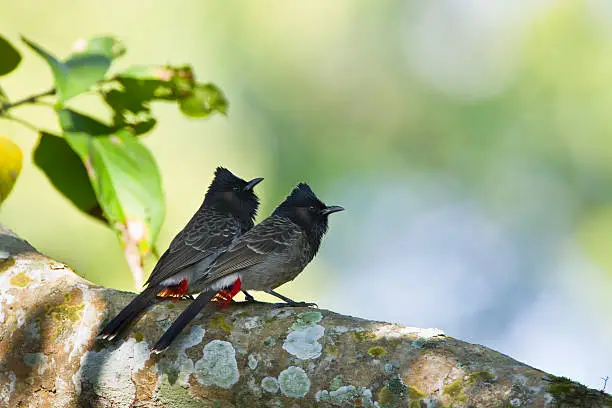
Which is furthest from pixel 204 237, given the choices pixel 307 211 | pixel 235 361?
pixel 235 361

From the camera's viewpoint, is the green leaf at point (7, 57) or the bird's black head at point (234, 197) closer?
the green leaf at point (7, 57)

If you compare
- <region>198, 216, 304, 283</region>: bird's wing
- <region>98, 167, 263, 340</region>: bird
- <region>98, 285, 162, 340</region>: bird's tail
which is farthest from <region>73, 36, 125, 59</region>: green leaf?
<region>98, 285, 162, 340</region>: bird's tail

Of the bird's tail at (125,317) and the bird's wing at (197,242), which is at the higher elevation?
the bird's wing at (197,242)

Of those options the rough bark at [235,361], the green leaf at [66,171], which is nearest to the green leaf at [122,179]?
the green leaf at [66,171]

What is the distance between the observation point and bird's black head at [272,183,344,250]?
4.48 m

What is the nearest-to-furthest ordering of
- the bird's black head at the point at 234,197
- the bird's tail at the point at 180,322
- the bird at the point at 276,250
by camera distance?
the bird's tail at the point at 180,322
the bird at the point at 276,250
the bird's black head at the point at 234,197

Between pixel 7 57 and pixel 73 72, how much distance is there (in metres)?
0.59

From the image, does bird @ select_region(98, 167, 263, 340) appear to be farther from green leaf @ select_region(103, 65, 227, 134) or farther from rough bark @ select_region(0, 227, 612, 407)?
green leaf @ select_region(103, 65, 227, 134)

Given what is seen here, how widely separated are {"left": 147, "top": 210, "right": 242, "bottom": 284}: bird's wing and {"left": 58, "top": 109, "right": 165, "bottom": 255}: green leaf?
1.29 feet

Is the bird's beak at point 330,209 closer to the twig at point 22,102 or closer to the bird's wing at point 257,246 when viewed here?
the bird's wing at point 257,246

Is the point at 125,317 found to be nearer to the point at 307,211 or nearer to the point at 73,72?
the point at 73,72

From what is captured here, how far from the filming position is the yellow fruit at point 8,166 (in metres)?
3.44

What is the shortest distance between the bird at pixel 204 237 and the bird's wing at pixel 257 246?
0.15 meters

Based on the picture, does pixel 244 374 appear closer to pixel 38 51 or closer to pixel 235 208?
pixel 38 51
